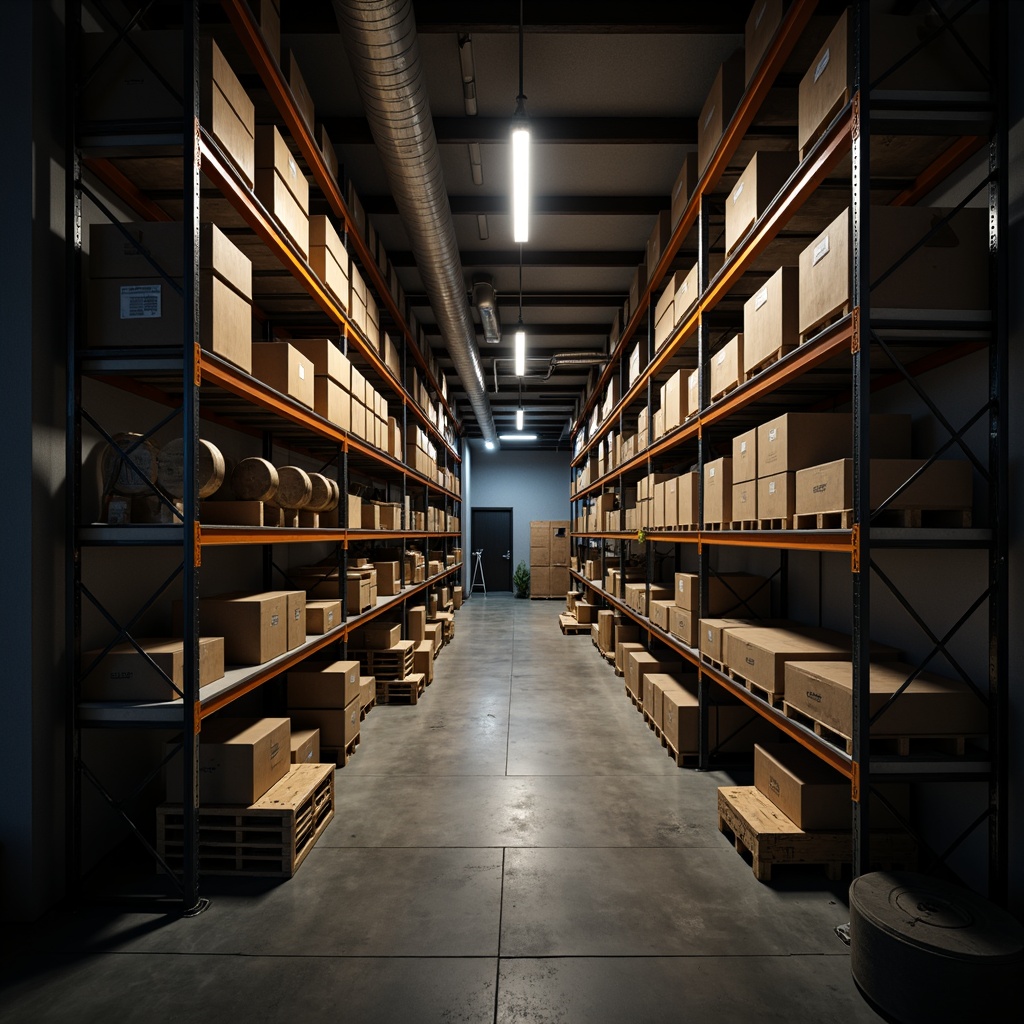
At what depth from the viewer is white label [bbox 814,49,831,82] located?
3.30m

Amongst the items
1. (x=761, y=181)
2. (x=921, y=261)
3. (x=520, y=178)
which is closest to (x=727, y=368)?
(x=761, y=181)

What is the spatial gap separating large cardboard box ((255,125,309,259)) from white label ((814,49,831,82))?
3.25 metres

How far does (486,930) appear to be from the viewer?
3.10 meters

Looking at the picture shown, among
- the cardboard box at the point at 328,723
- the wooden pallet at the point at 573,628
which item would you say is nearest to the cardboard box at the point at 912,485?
the cardboard box at the point at 328,723

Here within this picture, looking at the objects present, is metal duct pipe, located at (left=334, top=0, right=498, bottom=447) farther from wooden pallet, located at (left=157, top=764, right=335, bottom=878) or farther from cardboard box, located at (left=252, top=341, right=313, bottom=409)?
wooden pallet, located at (left=157, top=764, right=335, bottom=878)

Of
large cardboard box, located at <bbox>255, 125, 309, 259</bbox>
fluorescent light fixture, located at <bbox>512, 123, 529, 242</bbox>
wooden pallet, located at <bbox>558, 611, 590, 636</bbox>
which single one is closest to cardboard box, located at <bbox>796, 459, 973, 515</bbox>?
fluorescent light fixture, located at <bbox>512, 123, 529, 242</bbox>

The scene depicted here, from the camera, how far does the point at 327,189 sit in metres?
5.29

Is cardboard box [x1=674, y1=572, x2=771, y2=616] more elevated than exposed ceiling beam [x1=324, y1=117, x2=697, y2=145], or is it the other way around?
exposed ceiling beam [x1=324, y1=117, x2=697, y2=145]

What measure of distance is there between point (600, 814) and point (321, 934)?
2.04 metres

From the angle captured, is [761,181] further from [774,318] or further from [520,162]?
[520,162]

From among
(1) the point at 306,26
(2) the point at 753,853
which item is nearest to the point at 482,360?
(1) the point at 306,26

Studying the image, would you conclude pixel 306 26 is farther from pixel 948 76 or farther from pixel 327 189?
pixel 948 76

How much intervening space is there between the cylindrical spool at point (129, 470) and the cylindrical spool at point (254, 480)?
60 centimetres

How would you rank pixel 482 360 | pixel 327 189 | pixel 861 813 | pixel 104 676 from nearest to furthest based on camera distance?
pixel 861 813
pixel 104 676
pixel 327 189
pixel 482 360
